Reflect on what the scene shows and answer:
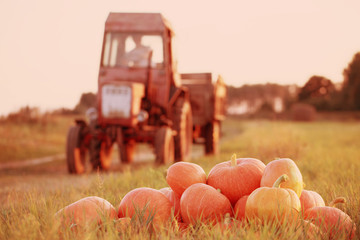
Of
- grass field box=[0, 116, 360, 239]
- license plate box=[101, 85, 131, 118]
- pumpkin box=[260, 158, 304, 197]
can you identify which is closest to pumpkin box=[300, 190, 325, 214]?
pumpkin box=[260, 158, 304, 197]

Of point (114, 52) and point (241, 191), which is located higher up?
point (114, 52)

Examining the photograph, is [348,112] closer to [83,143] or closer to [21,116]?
[21,116]

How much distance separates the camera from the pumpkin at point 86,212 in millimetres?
2690

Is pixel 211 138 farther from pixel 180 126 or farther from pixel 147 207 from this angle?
pixel 147 207

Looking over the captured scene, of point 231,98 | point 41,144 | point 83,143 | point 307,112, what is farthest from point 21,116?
point 231,98

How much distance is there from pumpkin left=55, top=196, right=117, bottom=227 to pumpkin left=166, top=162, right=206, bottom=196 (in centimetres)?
47

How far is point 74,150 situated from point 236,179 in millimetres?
5175

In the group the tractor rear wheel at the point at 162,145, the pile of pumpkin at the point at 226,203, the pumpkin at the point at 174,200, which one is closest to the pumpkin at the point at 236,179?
the pile of pumpkin at the point at 226,203

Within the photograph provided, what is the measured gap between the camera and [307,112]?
160ft

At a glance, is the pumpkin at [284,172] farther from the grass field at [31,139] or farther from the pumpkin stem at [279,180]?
the grass field at [31,139]

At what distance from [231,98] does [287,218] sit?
7338cm

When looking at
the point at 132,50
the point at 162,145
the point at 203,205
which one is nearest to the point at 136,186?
the point at 203,205

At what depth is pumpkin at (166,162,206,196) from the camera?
309cm

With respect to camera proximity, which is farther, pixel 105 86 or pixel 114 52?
pixel 114 52
